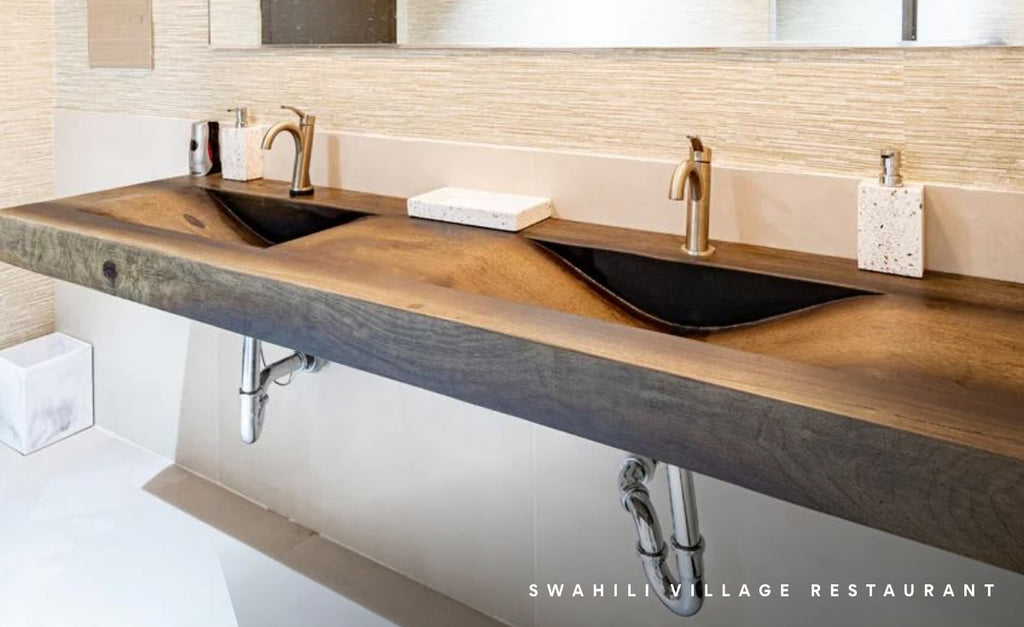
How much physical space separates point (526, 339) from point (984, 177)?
25.5 inches

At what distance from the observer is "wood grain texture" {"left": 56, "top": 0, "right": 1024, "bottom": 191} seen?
3.02 ft

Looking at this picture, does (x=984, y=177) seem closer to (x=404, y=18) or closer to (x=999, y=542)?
(x=999, y=542)

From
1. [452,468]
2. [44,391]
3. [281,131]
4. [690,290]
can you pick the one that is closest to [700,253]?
[690,290]

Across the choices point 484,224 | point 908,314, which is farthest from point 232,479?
point 908,314

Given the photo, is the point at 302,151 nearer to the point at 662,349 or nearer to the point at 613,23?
the point at 613,23

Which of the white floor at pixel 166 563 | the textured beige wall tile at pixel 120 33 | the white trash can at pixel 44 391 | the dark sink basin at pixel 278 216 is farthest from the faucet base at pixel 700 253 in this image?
the white trash can at pixel 44 391

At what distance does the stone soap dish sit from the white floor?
792mm

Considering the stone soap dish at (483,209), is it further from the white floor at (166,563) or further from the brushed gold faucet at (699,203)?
the white floor at (166,563)

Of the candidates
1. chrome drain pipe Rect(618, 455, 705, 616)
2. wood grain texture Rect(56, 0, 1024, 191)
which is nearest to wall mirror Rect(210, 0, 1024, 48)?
wood grain texture Rect(56, 0, 1024, 191)

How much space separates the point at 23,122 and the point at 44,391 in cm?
71

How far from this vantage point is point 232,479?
5.93ft

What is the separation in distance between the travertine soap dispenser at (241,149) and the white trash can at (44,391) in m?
0.87

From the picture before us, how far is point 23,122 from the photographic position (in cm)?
191

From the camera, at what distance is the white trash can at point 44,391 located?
75.4 inches
